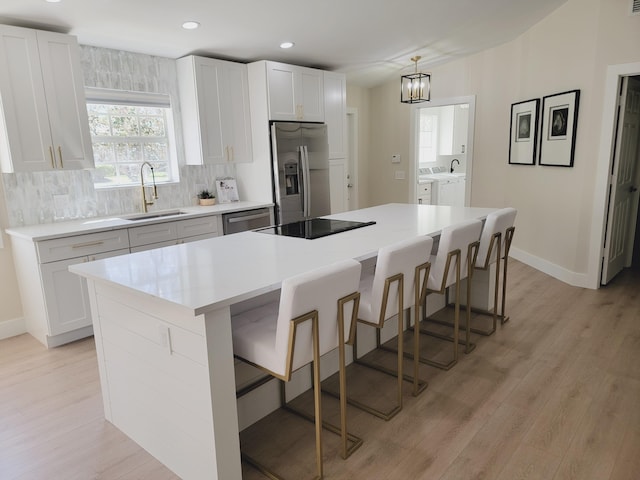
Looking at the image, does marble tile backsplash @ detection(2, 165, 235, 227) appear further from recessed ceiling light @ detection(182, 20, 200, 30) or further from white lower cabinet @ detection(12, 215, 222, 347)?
recessed ceiling light @ detection(182, 20, 200, 30)

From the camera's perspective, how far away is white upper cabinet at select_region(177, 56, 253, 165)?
425 cm

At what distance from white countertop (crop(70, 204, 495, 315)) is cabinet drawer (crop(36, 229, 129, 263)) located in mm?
1226

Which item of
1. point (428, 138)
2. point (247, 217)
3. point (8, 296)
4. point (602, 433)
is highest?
point (428, 138)

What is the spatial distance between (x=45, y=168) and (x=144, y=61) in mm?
1468

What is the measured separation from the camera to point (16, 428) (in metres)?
2.36

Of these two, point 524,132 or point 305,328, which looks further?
point 524,132

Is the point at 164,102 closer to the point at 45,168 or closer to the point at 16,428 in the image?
the point at 45,168

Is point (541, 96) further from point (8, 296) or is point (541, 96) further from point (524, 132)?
point (8, 296)

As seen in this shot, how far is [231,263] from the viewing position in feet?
6.88

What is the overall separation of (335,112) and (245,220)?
6.26ft

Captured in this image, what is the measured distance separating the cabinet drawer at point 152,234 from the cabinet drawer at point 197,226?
0.06m

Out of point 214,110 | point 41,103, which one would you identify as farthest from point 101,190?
point 214,110

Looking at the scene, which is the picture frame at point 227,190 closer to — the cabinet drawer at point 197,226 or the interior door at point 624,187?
the cabinet drawer at point 197,226

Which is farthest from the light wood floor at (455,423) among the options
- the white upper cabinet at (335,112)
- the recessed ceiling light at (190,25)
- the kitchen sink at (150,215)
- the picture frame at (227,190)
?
the white upper cabinet at (335,112)
